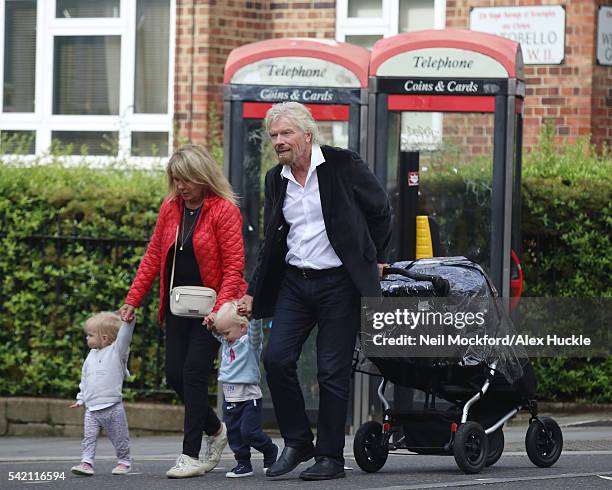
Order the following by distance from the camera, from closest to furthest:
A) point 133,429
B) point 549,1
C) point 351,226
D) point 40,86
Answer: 1. point 351,226
2. point 133,429
3. point 549,1
4. point 40,86

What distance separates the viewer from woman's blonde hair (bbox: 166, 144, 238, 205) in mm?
7820

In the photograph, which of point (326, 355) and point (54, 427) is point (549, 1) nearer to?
point (54, 427)

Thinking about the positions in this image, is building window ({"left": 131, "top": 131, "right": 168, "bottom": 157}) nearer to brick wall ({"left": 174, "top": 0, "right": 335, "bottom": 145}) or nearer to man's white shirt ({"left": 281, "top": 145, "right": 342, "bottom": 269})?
brick wall ({"left": 174, "top": 0, "right": 335, "bottom": 145})

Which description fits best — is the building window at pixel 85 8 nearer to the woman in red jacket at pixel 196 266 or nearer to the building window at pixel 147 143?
the building window at pixel 147 143

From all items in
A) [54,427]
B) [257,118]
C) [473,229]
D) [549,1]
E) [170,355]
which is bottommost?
[54,427]

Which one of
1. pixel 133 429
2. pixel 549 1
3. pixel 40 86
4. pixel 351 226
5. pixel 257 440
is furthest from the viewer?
pixel 40 86

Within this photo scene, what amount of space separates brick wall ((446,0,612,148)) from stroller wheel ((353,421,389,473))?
21.5 feet

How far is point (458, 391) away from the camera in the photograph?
7.98 metres

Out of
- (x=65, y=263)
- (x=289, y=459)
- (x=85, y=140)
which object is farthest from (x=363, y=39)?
(x=289, y=459)

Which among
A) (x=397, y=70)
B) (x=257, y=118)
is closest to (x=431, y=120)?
(x=397, y=70)

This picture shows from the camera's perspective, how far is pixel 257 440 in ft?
26.1

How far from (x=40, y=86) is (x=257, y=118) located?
543 centimetres

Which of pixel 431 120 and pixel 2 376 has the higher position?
pixel 431 120

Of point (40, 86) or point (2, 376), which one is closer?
point (2, 376)
